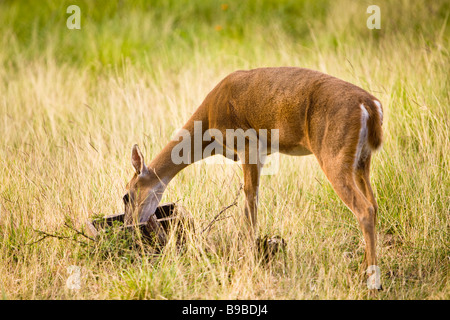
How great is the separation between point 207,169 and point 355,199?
2219 mm

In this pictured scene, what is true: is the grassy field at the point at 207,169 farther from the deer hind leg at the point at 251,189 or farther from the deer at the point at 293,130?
the deer at the point at 293,130

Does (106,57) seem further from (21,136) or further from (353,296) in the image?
(353,296)

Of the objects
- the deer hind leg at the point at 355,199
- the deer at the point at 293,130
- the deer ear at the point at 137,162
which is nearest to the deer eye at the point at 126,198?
the deer at the point at 293,130

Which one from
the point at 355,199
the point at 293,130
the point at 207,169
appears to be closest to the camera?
the point at 355,199

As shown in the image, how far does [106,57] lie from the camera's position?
32.7 feet

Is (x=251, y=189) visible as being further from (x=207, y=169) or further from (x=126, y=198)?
(x=126, y=198)

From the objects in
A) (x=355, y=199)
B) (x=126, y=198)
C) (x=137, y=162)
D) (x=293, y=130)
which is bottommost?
(x=126, y=198)

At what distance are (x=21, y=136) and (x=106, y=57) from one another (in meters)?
3.04

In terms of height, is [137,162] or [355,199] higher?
[137,162]

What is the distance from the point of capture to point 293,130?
470cm

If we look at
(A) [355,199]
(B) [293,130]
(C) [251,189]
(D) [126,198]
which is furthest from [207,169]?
(A) [355,199]

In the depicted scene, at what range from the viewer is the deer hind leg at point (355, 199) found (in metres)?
4.17

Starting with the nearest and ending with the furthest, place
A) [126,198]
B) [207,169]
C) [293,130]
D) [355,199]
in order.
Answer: [355,199] < [293,130] < [126,198] < [207,169]

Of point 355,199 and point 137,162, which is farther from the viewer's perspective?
point 137,162
